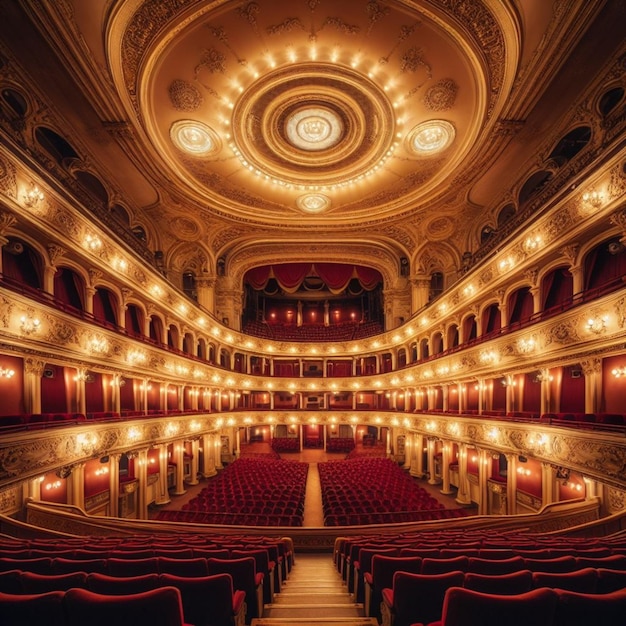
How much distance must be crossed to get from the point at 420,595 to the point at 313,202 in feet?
58.0

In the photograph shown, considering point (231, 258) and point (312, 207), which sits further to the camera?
point (231, 258)

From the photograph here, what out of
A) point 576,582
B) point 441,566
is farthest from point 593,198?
point 441,566

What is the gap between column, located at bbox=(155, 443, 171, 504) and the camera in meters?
14.5

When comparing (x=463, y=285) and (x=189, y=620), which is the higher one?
(x=463, y=285)

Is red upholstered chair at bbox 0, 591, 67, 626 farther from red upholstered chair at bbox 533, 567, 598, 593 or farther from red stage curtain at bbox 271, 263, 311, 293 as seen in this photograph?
red stage curtain at bbox 271, 263, 311, 293

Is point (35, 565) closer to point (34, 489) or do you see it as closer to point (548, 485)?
point (34, 489)

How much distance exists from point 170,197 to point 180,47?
7810 millimetres

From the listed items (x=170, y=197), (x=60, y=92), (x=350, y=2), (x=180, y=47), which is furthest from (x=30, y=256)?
(x=350, y=2)

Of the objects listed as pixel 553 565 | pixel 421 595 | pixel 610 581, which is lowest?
pixel 553 565

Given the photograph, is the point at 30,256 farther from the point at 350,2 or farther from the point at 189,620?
the point at 350,2

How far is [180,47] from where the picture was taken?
33.3 feet

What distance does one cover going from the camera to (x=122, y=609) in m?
1.88

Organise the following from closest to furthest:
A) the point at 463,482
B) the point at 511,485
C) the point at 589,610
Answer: the point at 589,610 < the point at 511,485 < the point at 463,482

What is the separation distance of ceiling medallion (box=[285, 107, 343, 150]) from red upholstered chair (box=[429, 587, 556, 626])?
1423 cm
